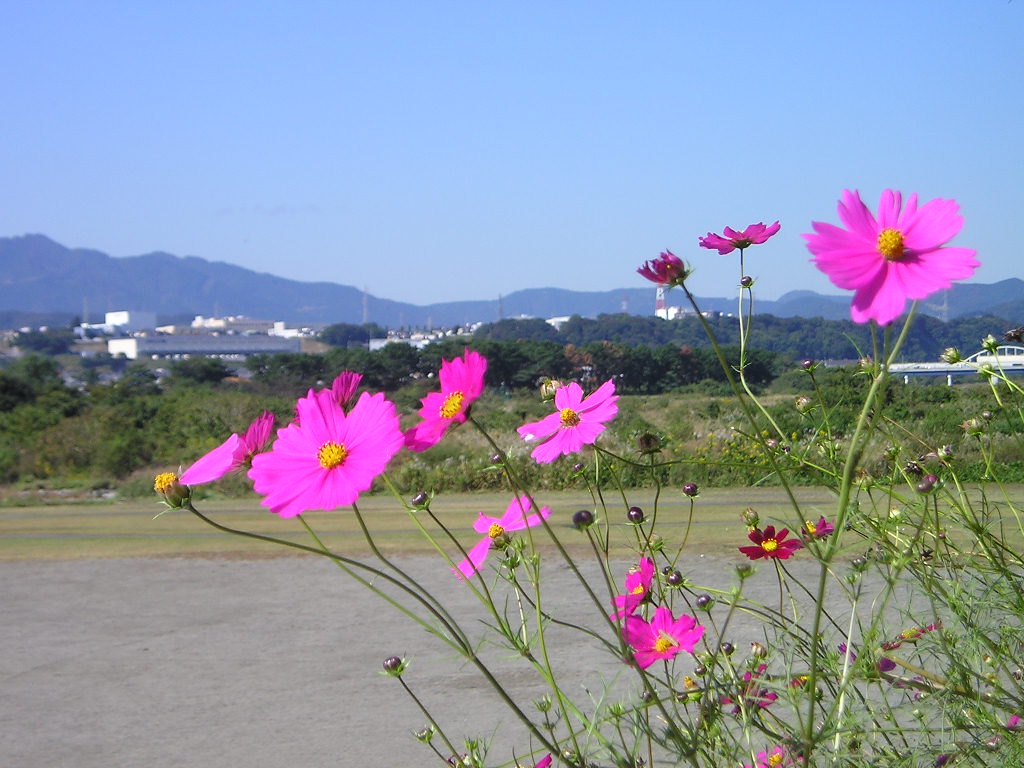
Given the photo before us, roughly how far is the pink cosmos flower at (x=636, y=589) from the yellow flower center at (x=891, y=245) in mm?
573

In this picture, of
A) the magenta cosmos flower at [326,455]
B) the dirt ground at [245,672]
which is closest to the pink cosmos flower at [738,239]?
the magenta cosmos flower at [326,455]

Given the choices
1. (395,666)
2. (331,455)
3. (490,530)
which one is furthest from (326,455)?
(395,666)

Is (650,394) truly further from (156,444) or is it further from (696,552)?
(696,552)

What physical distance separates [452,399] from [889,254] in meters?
0.42

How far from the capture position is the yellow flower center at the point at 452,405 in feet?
3.24

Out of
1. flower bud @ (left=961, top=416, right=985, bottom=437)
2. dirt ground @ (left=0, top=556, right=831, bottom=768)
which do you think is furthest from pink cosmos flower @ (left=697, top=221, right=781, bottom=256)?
dirt ground @ (left=0, top=556, right=831, bottom=768)

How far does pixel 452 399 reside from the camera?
1005 millimetres

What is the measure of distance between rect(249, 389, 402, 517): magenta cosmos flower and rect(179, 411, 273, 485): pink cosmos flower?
0.20 ft

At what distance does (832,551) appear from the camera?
30.4 inches

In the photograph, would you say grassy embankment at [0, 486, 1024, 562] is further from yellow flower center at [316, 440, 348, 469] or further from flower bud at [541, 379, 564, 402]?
yellow flower center at [316, 440, 348, 469]

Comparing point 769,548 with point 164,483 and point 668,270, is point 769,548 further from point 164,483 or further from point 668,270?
point 164,483

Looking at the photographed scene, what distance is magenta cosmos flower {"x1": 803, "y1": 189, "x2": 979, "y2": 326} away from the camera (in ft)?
2.34

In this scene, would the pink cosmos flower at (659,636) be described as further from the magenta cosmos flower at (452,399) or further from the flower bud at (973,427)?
the flower bud at (973,427)

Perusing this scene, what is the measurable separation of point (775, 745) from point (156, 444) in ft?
54.0
